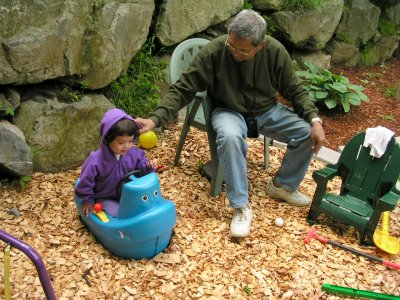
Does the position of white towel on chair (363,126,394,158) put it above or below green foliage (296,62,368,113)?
above

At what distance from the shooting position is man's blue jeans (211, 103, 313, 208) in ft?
9.36

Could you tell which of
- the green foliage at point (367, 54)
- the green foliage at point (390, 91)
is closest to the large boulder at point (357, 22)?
the green foliage at point (367, 54)

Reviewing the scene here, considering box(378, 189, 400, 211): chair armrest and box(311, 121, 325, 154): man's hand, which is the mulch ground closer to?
box(378, 189, 400, 211): chair armrest

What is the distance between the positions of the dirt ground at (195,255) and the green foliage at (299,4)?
8.74 feet

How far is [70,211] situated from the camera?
3002 mm

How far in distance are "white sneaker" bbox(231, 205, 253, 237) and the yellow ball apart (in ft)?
3.80

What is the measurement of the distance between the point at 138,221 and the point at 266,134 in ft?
4.46

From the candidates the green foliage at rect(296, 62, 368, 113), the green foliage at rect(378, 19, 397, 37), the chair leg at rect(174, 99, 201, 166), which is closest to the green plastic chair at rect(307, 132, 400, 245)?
the chair leg at rect(174, 99, 201, 166)

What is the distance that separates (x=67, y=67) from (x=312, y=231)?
6.86 ft

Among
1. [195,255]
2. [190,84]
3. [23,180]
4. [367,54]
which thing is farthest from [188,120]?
[367,54]

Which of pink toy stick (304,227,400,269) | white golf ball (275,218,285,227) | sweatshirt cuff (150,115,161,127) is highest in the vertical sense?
sweatshirt cuff (150,115,161,127)

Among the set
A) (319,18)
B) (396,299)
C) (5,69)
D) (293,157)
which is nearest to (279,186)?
(293,157)

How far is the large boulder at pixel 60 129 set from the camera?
3.19 metres

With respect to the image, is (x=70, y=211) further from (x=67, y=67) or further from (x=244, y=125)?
(x=244, y=125)
